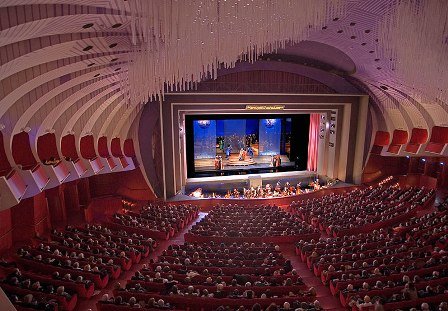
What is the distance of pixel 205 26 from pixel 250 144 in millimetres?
21427

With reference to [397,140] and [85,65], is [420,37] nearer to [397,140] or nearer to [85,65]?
[85,65]

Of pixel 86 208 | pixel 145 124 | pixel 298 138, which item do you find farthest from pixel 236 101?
pixel 86 208

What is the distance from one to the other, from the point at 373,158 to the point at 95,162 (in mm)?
21551

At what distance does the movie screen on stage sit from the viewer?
27.0 m

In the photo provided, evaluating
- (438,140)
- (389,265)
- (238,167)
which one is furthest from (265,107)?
(389,265)

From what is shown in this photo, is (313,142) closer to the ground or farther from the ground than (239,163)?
farther from the ground

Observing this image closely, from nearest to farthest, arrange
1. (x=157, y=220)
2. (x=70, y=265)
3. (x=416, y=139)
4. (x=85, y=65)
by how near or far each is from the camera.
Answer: (x=70, y=265)
(x=85, y=65)
(x=157, y=220)
(x=416, y=139)

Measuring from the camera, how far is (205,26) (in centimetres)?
755

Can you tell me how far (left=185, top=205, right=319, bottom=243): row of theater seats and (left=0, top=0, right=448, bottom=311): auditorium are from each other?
105 millimetres

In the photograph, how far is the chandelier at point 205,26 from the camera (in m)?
6.71

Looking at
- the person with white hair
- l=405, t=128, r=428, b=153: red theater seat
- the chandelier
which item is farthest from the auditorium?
the person with white hair

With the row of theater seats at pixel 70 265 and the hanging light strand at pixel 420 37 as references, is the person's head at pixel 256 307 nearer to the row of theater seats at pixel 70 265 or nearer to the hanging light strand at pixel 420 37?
the row of theater seats at pixel 70 265

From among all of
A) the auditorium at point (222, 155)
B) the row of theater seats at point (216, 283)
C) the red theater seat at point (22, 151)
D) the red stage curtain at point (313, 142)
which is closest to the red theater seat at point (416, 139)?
the auditorium at point (222, 155)

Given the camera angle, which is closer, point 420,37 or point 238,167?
point 420,37
